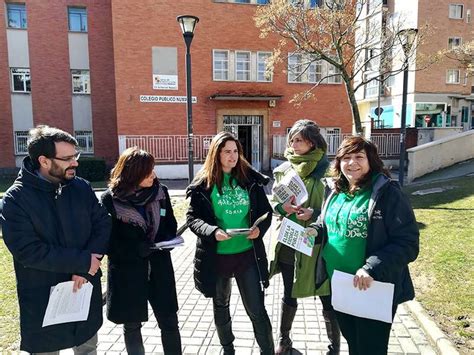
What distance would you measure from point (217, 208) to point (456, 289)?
3252 mm

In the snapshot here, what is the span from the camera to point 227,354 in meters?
3.16

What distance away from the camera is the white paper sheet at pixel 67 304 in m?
2.33

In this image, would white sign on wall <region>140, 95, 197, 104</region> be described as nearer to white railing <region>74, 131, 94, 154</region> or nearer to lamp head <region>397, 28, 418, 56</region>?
white railing <region>74, 131, 94, 154</region>

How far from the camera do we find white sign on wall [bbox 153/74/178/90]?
61.2ft

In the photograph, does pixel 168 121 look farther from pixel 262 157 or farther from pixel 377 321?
pixel 377 321

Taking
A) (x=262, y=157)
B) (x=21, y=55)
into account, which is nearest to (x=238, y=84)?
(x=262, y=157)

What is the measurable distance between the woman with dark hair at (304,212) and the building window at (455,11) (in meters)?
38.5

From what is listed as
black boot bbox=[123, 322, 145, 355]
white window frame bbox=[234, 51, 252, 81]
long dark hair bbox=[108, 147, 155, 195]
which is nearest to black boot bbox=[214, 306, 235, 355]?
black boot bbox=[123, 322, 145, 355]

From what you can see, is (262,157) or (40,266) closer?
(40,266)

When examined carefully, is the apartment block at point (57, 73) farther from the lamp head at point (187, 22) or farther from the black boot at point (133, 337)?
the black boot at point (133, 337)

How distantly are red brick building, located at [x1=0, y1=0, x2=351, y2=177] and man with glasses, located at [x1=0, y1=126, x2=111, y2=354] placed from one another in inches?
606

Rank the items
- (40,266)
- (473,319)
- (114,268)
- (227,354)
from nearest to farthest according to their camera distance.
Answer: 1. (40,266)
2. (114,268)
3. (227,354)
4. (473,319)

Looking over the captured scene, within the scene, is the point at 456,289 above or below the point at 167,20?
below

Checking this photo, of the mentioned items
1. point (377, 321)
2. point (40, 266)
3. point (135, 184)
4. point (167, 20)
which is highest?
point (167, 20)
